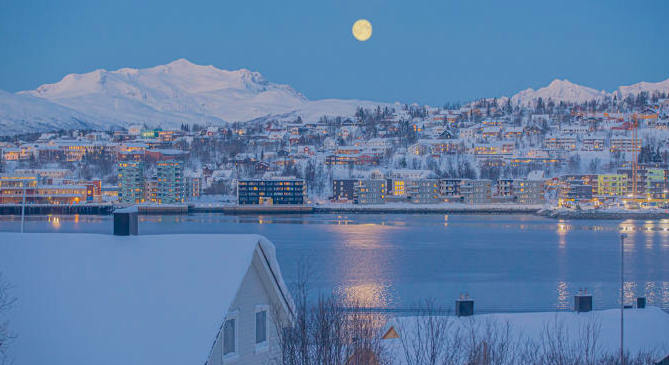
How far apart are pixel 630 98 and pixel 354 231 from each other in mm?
87321

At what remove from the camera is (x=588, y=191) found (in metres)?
62.3

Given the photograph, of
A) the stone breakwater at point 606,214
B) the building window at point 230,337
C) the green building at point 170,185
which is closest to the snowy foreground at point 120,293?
the building window at point 230,337

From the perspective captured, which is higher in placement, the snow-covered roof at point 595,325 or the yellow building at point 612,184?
the yellow building at point 612,184

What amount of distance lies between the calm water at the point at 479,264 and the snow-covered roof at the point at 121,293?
7248mm

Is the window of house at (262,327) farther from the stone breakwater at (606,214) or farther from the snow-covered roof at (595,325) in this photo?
the stone breakwater at (606,214)

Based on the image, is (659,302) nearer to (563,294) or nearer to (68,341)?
(563,294)

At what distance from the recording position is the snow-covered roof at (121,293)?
3.07m

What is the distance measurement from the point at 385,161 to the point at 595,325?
256 feet

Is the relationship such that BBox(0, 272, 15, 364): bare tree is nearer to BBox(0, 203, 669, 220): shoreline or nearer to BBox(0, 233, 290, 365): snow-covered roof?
BBox(0, 233, 290, 365): snow-covered roof

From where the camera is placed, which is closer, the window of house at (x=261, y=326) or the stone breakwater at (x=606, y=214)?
the window of house at (x=261, y=326)

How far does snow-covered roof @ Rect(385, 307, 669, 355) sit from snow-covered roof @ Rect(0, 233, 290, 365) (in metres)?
2.62

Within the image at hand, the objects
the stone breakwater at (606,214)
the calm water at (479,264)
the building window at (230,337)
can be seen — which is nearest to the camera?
the building window at (230,337)

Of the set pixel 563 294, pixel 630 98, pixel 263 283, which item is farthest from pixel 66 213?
pixel 630 98

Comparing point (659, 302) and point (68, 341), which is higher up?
point (68, 341)
